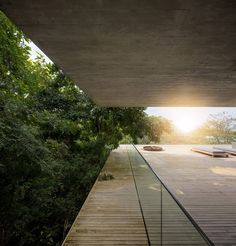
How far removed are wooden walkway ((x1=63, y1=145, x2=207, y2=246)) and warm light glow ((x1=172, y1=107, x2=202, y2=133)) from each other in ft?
46.5

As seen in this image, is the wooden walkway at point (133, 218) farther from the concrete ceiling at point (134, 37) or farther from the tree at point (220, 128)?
the tree at point (220, 128)

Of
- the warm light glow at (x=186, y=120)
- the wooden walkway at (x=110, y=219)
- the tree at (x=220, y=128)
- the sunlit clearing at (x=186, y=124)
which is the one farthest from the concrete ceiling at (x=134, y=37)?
the tree at (x=220, y=128)

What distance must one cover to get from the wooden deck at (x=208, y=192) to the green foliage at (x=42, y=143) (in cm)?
324

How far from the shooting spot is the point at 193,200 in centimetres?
585

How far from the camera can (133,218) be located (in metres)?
5.32

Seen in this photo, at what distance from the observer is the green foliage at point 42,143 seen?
18.0ft

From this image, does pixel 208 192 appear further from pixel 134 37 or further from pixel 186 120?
pixel 186 120

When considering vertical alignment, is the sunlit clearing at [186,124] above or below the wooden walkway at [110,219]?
above

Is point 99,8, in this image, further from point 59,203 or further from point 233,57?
point 59,203

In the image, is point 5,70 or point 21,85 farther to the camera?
point 21,85

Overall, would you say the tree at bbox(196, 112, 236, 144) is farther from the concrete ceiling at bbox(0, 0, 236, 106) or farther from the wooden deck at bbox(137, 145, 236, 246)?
the concrete ceiling at bbox(0, 0, 236, 106)

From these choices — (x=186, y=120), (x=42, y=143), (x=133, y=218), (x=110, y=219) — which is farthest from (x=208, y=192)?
(x=186, y=120)

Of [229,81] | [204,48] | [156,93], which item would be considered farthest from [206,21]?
[156,93]

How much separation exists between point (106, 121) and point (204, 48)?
9.94 meters
